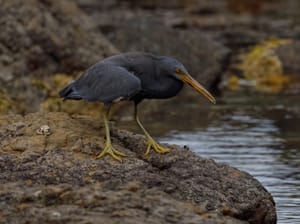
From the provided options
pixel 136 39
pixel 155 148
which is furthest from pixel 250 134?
pixel 155 148

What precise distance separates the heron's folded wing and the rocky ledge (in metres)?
0.27

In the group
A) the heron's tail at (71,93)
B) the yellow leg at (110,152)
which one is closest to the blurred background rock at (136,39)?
the heron's tail at (71,93)

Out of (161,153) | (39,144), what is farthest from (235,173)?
(39,144)

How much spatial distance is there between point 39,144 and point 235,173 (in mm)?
1408

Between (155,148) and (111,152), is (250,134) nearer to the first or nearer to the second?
(155,148)

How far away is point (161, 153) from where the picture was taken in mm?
7887

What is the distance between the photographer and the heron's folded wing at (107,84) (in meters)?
Result: 7.70

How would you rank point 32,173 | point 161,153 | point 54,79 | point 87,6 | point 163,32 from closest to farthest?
1. point 32,173
2. point 161,153
3. point 54,79
4. point 163,32
5. point 87,6

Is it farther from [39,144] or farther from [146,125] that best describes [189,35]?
[39,144]

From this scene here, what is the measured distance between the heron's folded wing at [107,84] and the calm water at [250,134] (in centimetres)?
174

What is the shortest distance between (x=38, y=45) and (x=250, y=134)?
2748 mm

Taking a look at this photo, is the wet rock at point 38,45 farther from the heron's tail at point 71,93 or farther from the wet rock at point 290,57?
the wet rock at point 290,57

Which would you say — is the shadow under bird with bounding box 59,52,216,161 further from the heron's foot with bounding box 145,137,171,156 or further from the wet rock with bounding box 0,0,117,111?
the wet rock with bounding box 0,0,117,111

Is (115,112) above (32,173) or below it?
below
